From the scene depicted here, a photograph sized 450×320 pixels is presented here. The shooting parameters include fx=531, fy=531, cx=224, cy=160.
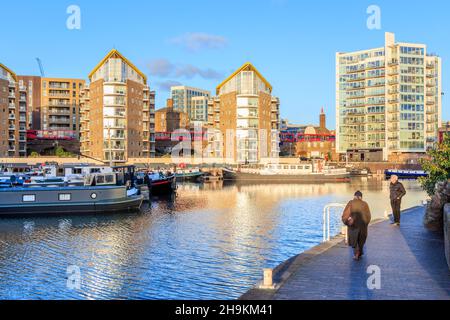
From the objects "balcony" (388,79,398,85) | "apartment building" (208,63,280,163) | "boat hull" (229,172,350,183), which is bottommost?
"boat hull" (229,172,350,183)

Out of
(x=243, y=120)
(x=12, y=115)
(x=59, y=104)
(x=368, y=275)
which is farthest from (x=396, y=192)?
(x=59, y=104)

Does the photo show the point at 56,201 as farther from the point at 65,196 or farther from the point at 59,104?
the point at 59,104

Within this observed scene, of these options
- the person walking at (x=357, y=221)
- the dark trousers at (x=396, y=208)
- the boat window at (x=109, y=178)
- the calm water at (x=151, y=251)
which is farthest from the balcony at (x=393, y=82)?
the person walking at (x=357, y=221)

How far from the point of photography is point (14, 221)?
40969mm

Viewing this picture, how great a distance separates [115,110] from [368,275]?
109510 mm

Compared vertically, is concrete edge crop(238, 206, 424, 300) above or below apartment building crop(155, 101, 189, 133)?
below

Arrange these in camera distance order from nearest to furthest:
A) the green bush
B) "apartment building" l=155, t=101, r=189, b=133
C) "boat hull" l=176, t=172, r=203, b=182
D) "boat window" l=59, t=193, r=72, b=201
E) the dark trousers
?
the dark trousers → the green bush → "boat window" l=59, t=193, r=72, b=201 → "boat hull" l=176, t=172, r=203, b=182 → "apartment building" l=155, t=101, r=189, b=133

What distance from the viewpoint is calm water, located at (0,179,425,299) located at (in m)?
19.3

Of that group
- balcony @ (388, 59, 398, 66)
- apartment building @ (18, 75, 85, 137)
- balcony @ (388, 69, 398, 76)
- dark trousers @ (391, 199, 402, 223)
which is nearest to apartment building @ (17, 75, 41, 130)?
apartment building @ (18, 75, 85, 137)

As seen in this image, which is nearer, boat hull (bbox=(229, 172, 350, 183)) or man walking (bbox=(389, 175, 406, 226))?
man walking (bbox=(389, 175, 406, 226))

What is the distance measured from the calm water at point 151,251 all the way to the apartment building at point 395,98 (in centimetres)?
10222

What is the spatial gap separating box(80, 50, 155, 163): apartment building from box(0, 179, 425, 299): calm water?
245 feet

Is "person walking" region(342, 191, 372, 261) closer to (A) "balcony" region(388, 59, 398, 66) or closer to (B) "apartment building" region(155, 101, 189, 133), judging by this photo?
(A) "balcony" region(388, 59, 398, 66)

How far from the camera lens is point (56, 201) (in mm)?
45000
